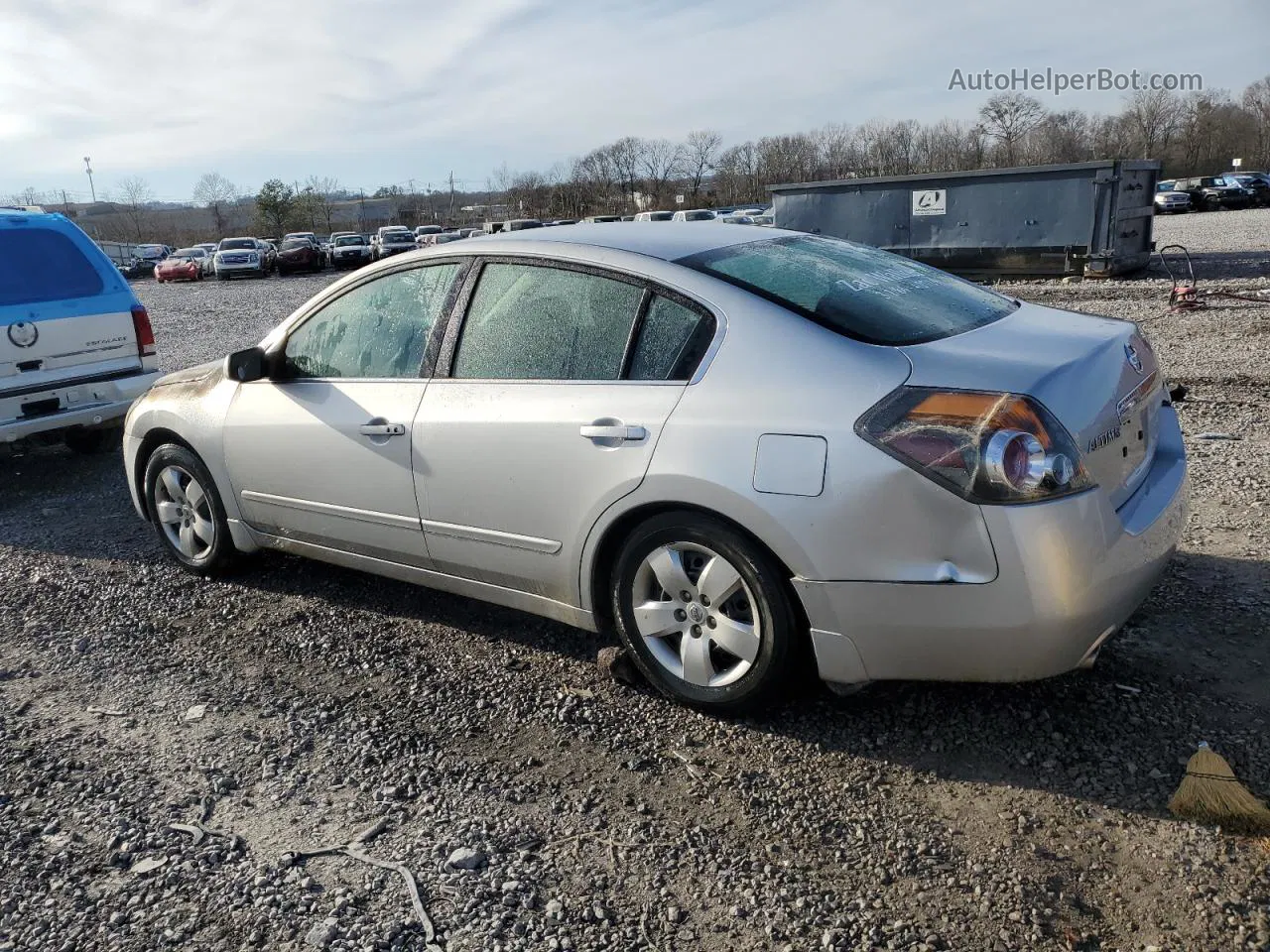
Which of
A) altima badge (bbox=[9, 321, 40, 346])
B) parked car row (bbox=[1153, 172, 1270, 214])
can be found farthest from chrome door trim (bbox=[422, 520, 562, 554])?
parked car row (bbox=[1153, 172, 1270, 214])

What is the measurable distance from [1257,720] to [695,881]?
184 centimetres

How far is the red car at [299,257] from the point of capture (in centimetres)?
3866

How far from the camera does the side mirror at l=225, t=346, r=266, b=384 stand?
4473mm

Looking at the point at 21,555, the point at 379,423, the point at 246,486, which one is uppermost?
the point at 379,423

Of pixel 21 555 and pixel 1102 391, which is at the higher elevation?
pixel 1102 391

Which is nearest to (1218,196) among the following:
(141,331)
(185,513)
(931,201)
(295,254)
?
(931,201)

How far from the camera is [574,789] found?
10.1 feet

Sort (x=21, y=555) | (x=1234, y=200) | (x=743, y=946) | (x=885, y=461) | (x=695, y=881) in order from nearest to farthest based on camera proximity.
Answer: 1. (x=743, y=946)
2. (x=695, y=881)
3. (x=885, y=461)
4. (x=21, y=555)
5. (x=1234, y=200)

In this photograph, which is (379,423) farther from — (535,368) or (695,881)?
(695,881)

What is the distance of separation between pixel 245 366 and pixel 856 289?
267 centimetres

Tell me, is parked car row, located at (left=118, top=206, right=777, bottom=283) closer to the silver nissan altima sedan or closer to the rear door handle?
→ the silver nissan altima sedan

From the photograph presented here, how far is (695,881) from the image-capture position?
2637mm

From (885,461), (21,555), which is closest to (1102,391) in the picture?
(885,461)

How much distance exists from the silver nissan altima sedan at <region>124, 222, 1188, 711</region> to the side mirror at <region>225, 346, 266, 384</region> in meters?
0.01
